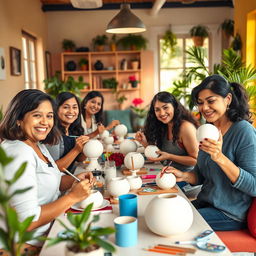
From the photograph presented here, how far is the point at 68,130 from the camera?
123 inches

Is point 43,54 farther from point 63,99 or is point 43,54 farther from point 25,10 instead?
point 63,99

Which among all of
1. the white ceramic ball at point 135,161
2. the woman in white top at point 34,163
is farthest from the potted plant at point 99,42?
the woman in white top at point 34,163

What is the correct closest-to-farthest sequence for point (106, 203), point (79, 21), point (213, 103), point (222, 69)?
point (106, 203)
point (213, 103)
point (222, 69)
point (79, 21)

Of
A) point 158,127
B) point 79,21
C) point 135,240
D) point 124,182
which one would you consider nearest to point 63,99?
point 158,127

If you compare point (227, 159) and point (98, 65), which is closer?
point (227, 159)

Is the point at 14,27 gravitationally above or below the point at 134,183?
above

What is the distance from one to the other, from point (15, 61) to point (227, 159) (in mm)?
4004

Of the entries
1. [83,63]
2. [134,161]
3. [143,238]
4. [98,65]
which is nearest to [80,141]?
[134,161]

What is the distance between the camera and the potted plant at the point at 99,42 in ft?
22.2

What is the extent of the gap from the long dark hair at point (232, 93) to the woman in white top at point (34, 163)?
79 cm

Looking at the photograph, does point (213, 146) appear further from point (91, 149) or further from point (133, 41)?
point (133, 41)

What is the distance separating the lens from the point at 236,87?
1858 millimetres

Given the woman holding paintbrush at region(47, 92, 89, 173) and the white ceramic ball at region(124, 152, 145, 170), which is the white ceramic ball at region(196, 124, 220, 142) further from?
the woman holding paintbrush at region(47, 92, 89, 173)

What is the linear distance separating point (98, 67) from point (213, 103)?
5.23 metres
